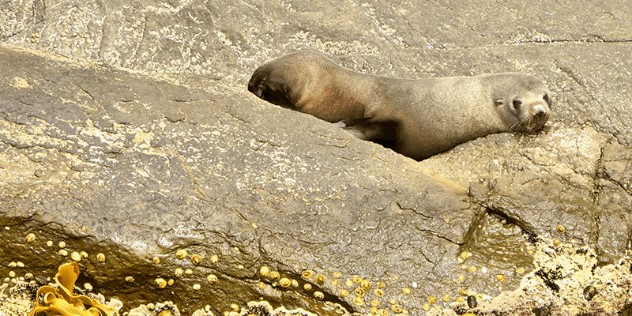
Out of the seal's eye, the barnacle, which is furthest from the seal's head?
the barnacle

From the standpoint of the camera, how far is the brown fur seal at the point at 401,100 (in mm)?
4480

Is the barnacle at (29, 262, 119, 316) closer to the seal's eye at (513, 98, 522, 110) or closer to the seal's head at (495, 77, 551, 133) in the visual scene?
the seal's head at (495, 77, 551, 133)

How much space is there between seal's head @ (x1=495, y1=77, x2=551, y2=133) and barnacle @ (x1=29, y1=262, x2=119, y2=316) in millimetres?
2402

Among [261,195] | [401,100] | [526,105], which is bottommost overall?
[401,100]

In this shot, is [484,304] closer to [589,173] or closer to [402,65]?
[589,173]

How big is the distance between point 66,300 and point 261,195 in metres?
0.85

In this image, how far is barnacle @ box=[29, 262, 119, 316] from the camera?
114 inches

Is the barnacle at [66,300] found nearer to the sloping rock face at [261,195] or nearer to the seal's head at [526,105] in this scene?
the sloping rock face at [261,195]

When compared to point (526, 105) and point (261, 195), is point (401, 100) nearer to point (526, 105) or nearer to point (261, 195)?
point (526, 105)

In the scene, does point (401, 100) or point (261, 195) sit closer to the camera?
point (261, 195)

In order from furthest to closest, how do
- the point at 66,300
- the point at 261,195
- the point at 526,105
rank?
the point at 526,105 < the point at 261,195 < the point at 66,300

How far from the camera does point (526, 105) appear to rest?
430cm

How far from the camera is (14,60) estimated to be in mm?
3502

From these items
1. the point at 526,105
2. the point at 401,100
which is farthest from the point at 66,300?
the point at 526,105
